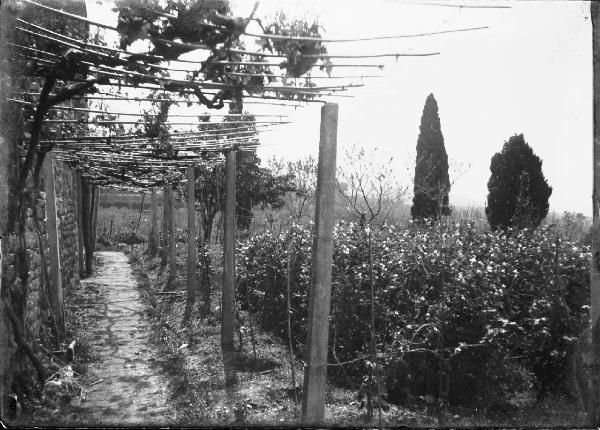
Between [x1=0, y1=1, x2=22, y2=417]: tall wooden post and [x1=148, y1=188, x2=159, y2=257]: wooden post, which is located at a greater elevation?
[x1=0, y1=1, x2=22, y2=417]: tall wooden post

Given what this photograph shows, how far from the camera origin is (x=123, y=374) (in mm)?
6188

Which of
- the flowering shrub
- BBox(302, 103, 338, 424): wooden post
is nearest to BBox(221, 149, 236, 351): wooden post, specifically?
the flowering shrub

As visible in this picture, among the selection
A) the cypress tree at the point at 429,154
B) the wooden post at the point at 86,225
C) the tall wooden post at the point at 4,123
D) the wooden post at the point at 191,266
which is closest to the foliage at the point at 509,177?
the cypress tree at the point at 429,154

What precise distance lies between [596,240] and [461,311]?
2.88 metres

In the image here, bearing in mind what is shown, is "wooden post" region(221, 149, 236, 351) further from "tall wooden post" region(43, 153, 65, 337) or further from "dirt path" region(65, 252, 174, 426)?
"tall wooden post" region(43, 153, 65, 337)

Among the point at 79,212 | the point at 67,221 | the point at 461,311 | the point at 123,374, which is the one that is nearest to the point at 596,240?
the point at 461,311

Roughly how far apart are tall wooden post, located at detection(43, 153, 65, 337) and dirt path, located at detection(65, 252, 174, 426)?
0.74 meters

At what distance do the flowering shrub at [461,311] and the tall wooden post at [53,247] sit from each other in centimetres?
317

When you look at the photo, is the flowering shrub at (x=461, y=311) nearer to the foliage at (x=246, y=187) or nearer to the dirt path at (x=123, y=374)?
the dirt path at (x=123, y=374)

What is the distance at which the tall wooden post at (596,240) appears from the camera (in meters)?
2.72

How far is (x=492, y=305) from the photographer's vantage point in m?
5.47

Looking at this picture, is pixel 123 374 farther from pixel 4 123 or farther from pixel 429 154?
pixel 429 154

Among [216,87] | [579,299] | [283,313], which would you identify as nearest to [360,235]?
[283,313]

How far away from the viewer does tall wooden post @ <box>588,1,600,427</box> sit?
2.72 metres
